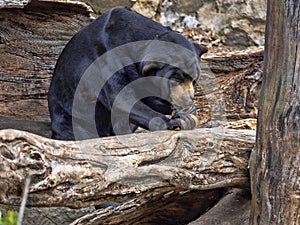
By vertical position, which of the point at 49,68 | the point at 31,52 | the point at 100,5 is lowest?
the point at 49,68

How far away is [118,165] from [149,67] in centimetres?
82

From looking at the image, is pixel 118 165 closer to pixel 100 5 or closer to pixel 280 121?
pixel 280 121

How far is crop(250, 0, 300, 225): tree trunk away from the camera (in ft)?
7.32

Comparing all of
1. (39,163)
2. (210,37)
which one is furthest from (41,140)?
(210,37)

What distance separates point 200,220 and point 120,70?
3.00ft

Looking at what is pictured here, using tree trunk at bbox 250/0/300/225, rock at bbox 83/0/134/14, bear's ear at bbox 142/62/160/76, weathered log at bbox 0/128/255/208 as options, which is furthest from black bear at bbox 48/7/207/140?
rock at bbox 83/0/134/14

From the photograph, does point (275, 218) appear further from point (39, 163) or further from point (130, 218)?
point (39, 163)

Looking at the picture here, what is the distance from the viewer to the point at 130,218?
112 inches

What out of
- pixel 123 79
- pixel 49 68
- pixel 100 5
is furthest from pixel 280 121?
pixel 100 5

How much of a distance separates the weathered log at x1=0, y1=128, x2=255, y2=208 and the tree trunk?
24cm

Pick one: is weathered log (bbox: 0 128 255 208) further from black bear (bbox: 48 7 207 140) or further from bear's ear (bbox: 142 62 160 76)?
bear's ear (bbox: 142 62 160 76)

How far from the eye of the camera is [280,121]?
229 centimetres

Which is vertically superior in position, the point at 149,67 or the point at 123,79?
the point at 149,67

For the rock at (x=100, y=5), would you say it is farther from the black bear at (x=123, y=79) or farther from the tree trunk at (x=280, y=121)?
the tree trunk at (x=280, y=121)
